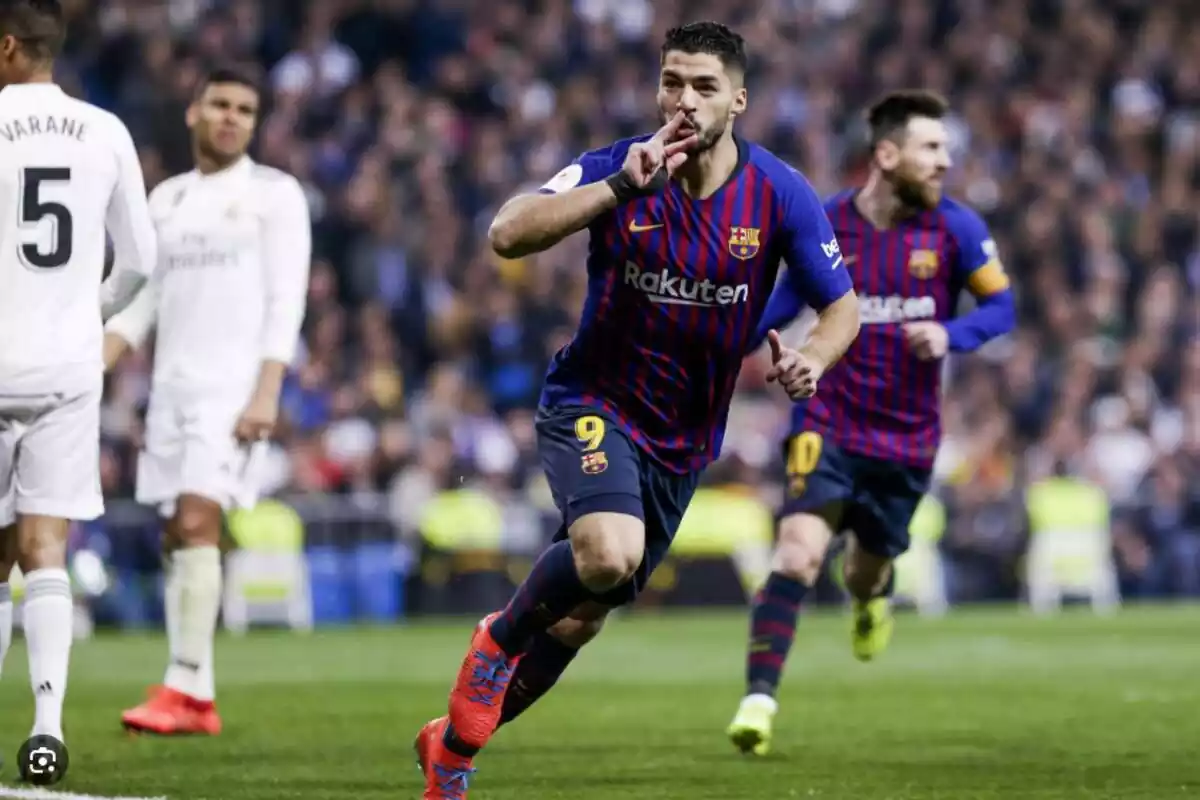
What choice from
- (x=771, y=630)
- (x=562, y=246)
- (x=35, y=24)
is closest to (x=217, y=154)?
(x=35, y=24)

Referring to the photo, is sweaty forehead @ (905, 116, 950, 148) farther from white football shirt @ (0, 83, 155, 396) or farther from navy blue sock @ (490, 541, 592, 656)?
navy blue sock @ (490, 541, 592, 656)

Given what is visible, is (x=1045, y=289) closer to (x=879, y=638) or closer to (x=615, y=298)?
(x=879, y=638)

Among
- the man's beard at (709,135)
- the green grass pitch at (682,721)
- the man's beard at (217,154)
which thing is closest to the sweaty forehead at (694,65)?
the man's beard at (709,135)

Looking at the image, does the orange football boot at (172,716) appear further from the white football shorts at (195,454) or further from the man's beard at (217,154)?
the man's beard at (217,154)

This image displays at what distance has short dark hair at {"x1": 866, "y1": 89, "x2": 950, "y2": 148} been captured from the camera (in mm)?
9508

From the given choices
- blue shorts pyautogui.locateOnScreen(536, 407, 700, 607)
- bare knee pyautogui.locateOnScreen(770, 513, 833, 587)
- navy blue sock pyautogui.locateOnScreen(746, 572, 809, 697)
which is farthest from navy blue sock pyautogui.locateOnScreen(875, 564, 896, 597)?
blue shorts pyautogui.locateOnScreen(536, 407, 700, 607)

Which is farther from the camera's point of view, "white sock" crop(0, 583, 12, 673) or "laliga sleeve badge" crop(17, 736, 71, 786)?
"white sock" crop(0, 583, 12, 673)

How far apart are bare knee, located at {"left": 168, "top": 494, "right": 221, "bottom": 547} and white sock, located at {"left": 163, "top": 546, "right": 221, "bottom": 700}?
1.4 inches

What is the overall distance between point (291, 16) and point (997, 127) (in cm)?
785

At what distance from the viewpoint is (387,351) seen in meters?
20.5

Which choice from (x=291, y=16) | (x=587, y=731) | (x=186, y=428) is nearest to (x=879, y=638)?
(x=587, y=731)

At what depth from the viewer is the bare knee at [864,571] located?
9.73 m

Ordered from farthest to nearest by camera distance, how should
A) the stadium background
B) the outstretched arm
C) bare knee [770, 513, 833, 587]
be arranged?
1. the stadium background
2. bare knee [770, 513, 833, 587]
3. the outstretched arm

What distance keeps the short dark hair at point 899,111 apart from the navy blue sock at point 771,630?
195cm
